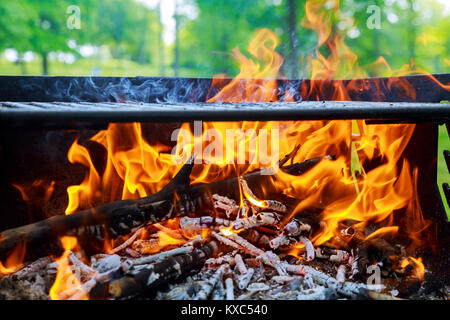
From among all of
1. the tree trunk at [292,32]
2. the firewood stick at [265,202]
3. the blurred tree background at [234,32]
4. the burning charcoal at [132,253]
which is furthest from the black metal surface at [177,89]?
the tree trunk at [292,32]

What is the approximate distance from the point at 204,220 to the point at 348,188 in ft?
3.96

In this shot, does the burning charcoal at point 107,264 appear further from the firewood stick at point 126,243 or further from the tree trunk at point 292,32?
the tree trunk at point 292,32

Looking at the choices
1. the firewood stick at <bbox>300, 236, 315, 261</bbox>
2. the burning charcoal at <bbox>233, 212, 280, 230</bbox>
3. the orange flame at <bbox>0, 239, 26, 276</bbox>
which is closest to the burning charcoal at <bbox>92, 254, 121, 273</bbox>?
the orange flame at <bbox>0, 239, 26, 276</bbox>

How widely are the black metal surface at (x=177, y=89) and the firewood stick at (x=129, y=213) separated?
3.17ft

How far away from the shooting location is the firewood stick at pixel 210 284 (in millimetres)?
1838

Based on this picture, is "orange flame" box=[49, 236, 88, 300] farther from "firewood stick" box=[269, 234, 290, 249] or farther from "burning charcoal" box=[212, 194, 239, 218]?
"firewood stick" box=[269, 234, 290, 249]

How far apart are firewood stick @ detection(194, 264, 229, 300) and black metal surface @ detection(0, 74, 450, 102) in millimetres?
1486

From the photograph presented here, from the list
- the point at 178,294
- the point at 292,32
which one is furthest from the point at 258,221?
the point at 292,32

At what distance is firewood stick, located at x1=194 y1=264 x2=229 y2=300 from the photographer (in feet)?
6.03

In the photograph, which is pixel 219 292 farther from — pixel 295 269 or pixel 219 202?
pixel 219 202

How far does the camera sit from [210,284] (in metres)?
1.95
